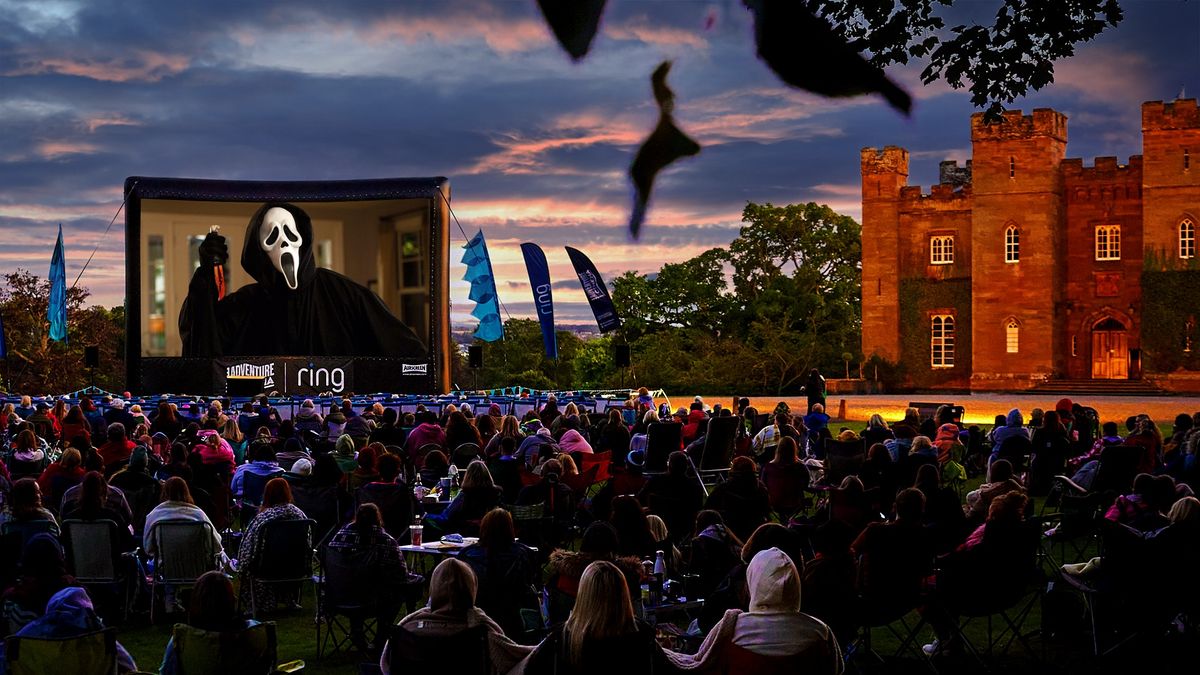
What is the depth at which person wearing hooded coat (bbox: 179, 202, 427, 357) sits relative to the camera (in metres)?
29.8

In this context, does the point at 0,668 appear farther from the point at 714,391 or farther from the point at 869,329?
the point at 869,329

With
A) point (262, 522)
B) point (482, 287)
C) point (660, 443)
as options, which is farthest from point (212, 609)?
point (482, 287)

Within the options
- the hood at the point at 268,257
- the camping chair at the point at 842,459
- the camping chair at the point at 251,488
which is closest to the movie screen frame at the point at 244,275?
the hood at the point at 268,257

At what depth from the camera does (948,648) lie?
7.41 metres

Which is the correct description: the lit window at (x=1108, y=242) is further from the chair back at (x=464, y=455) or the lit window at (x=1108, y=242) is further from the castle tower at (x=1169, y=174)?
the chair back at (x=464, y=455)

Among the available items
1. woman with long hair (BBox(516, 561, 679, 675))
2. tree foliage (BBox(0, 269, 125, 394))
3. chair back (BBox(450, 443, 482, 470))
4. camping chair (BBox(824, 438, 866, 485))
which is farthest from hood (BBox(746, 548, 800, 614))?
tree foliage (BBox(0, 269, 125, 394))

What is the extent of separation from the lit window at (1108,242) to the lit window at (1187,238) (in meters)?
2.50

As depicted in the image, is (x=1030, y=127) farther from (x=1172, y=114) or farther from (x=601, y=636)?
(x=601, y=636)

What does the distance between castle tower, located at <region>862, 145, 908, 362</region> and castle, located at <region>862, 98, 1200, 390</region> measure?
0.17ft

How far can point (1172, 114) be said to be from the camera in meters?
44.5

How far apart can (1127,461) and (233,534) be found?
758 centimetres

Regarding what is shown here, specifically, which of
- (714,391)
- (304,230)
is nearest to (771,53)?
(304,230)

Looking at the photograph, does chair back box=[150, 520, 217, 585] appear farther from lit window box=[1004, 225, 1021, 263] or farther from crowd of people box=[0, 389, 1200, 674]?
lit window box=[1004, 225, 1021, 263]

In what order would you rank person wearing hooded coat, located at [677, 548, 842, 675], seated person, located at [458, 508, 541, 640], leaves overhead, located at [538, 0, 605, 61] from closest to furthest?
1. leaves overhead, located at [538, 0, 605, 61]
2. person wearing hooded coat, located at [677, 548, 842, 675]
3. seated person, located at [458, 508, 541, 640]
